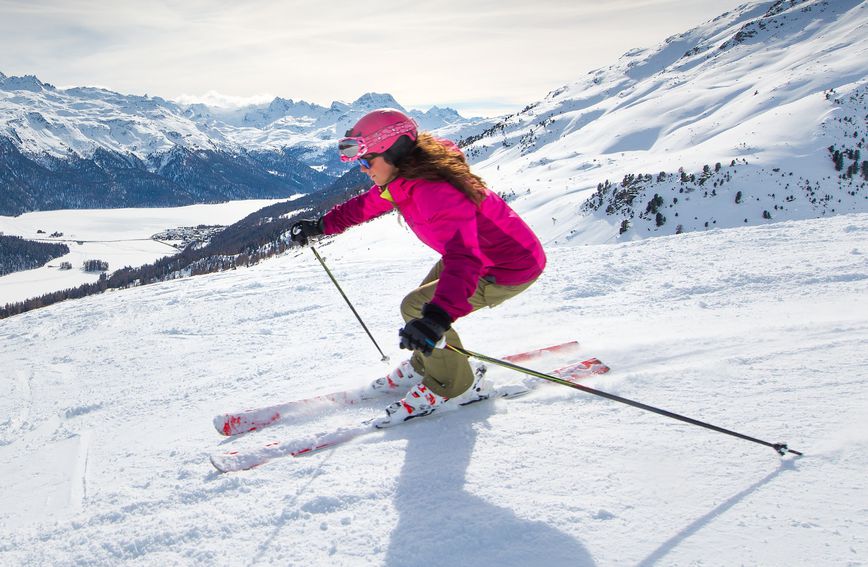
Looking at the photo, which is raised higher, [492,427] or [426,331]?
[426,331]

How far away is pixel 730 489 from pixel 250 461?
2.71m

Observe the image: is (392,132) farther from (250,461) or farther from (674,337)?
(674,337)

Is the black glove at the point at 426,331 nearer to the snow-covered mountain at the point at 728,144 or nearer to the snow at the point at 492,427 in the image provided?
the snow at the point at 492,427

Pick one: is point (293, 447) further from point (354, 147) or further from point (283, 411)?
point (354, 147)

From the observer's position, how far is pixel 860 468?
7.86ft

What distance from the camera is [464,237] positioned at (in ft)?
9.19

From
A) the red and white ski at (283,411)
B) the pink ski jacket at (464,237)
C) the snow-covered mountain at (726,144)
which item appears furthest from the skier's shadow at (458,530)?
the snow-covered mountain at (726,144)

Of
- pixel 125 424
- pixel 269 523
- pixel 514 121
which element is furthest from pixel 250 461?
pixel 514 121

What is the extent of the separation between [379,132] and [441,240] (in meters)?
0.81

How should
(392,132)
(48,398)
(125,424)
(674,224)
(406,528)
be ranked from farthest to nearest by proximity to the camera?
1. (674,224)
2. (48,398)
3. (125,424)
4. (392,132)
5. (406,528)

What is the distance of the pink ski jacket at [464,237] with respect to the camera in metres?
2.72

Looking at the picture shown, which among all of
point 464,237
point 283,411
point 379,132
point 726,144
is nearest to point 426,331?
point 464,237

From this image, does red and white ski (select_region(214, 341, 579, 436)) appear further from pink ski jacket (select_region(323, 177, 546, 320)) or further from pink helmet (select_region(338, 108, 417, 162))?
pink helmet (select_region(338, 108, 417, 162))

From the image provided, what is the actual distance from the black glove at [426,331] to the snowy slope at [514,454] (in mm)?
793
